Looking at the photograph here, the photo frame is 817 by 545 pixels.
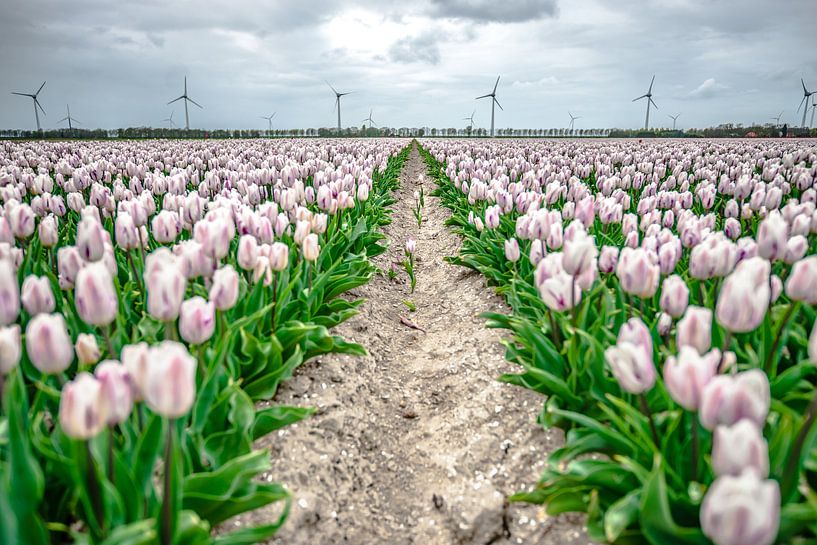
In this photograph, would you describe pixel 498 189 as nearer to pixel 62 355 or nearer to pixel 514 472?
pixel 514 472

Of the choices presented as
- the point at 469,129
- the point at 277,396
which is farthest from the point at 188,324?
the point at 469,129

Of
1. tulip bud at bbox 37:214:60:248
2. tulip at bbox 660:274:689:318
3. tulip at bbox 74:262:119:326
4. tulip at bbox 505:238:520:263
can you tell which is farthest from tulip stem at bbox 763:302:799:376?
→ tulip bud at bbox 37:214:60:248

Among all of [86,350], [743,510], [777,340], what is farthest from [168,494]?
[777,340]

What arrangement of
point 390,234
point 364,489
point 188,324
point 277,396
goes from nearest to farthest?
1. point 188,324
2. point 364,489
3. point 277,396
4. point 390,234

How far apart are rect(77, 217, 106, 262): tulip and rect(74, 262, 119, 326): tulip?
1034 millimetres

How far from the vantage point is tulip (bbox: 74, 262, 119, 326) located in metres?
2.14

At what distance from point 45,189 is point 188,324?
19.0 feet

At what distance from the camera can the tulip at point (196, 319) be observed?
235cm

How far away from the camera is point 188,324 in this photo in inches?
93.5

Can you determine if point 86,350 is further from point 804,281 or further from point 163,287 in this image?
point 804,281

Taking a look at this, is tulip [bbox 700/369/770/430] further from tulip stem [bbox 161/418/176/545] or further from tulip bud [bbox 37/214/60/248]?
tulip bud [bbox 37/214/60/248]

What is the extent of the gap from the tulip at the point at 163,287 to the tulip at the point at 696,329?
84.7 inches

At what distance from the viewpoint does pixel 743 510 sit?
1.37 meters

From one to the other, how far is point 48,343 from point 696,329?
2516 millimetres
